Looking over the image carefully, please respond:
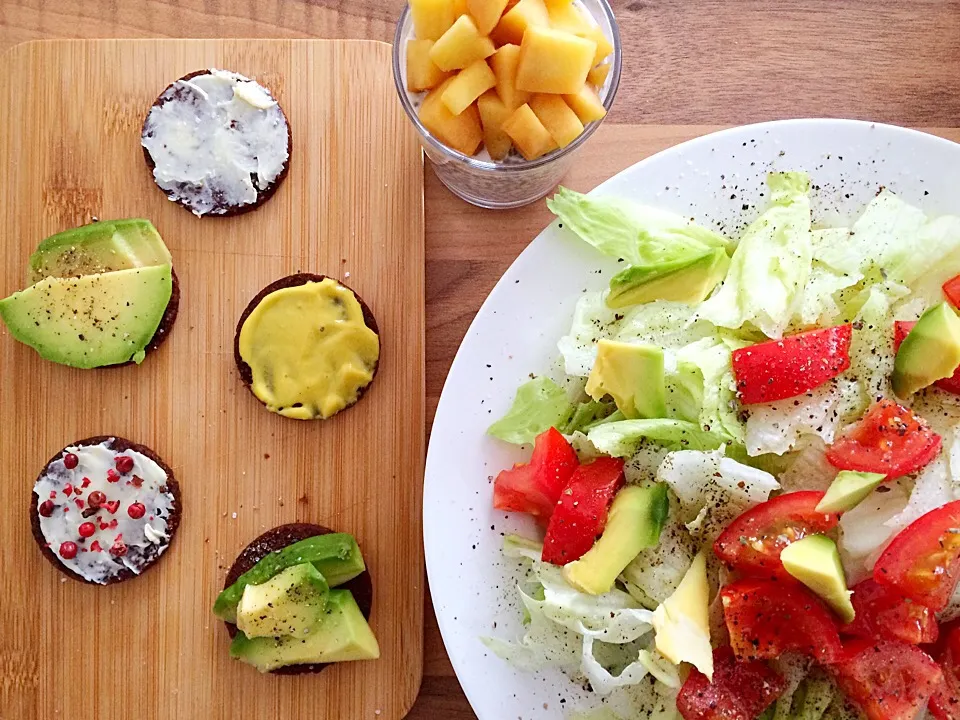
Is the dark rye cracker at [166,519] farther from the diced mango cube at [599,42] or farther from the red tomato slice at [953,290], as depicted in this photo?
the red tomato slice at [953,290]

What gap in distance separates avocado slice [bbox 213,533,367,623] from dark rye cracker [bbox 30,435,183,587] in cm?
18

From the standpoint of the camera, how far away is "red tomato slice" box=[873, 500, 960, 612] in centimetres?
137

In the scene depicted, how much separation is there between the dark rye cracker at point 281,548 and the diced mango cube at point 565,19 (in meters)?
1.13

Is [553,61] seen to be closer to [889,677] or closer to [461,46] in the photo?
[461,46]

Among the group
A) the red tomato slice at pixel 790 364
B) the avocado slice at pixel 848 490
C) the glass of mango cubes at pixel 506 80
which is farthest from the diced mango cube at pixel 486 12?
the avocado slice at pixel 848 490

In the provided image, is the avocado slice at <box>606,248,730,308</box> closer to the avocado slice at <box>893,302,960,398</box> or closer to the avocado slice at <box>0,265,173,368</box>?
the avocado slice at <box>893,302,960,398</box>

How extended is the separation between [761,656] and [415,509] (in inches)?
30.3

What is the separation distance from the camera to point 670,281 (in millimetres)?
1576

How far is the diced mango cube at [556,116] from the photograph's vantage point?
61.9 inches

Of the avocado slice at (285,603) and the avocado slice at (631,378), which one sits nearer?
the avocado slice at (631,378)

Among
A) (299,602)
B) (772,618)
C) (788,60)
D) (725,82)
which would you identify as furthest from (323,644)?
(788,60)

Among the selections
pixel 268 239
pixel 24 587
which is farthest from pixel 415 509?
pixel 24 587

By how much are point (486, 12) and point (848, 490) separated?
990 mm

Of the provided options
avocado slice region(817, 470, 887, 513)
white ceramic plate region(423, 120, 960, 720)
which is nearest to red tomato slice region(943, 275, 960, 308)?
white ceramic plate region(423, 120, 960, 720)
